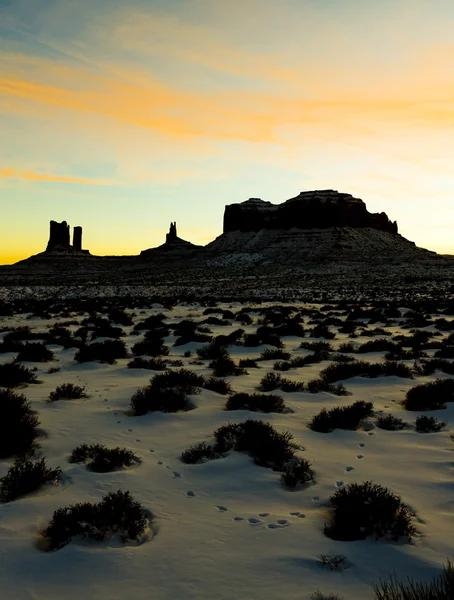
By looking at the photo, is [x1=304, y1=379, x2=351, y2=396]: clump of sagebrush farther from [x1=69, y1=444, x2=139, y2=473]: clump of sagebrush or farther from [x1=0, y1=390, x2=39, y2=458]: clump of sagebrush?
[x1=0, y1=390, x2=39, y2=458]: clump of sagebrush

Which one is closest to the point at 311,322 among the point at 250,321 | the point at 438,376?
the point at 250,321

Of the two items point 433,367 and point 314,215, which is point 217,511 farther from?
point 314,215

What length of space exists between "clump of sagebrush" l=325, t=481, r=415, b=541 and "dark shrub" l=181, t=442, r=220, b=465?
182 cm

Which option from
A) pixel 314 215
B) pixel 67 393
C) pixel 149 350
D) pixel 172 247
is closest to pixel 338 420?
pixel 67 393

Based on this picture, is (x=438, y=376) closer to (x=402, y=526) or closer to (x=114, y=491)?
(x=402, y=526)

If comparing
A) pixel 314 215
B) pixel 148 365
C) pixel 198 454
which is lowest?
pixel 198 454

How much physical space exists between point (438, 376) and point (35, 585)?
9247 mm

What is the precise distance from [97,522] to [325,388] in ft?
19.7

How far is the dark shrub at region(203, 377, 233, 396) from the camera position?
905 centimetres

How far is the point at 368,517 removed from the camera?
4168mm

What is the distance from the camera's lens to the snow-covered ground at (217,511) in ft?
11.3

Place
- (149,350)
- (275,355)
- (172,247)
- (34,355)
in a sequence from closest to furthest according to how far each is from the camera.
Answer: (34,355)
(275,355)
(149,350)
(172,247)

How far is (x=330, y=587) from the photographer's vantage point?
339cm

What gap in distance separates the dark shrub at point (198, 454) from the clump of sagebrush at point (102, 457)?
586 millimetres
